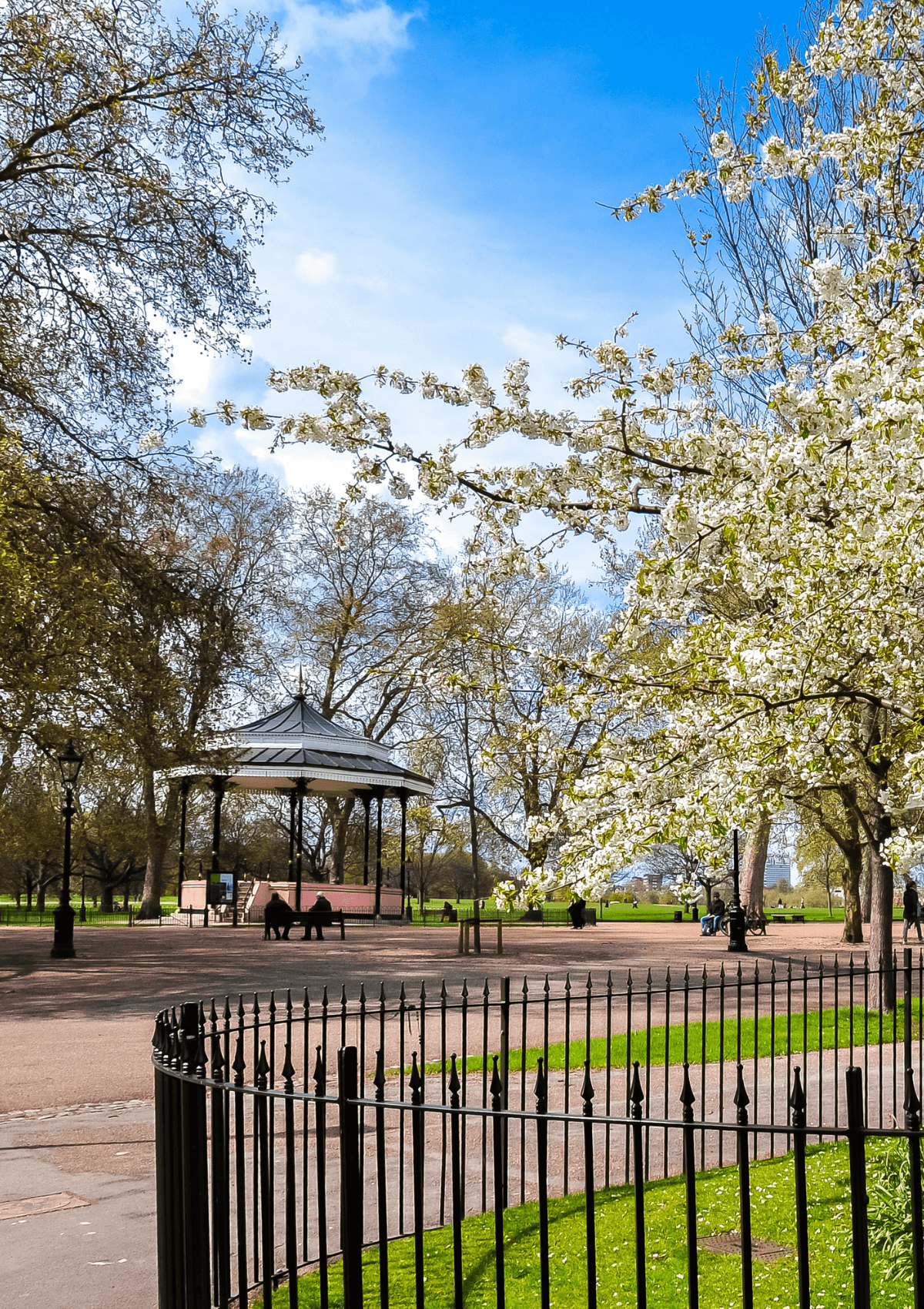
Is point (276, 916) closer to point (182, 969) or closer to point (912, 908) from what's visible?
point (182, 969)

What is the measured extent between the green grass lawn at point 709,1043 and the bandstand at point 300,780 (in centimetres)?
2087

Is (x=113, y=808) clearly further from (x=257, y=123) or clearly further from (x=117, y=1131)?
(x=117, y=1131)

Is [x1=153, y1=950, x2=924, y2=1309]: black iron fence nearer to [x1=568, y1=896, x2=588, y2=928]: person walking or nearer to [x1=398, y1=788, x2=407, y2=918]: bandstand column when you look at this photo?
[x1=398, y1=788, x2=407, y2=918]: bandstand column

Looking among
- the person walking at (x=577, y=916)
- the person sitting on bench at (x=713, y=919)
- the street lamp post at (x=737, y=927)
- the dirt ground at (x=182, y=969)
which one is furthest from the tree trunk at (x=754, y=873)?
the street lamp post at (x=737, y=927)

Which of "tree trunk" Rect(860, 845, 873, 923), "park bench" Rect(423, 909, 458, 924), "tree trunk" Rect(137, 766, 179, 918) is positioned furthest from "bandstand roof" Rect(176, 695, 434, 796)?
"tree trunk" Rect(860, 845, 873, 923)

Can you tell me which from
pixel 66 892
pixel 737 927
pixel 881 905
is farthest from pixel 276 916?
pixel 881 905

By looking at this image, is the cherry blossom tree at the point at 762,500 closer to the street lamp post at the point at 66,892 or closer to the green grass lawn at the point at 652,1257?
the green grass lawn at the point at 652,1257

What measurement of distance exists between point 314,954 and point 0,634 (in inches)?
343

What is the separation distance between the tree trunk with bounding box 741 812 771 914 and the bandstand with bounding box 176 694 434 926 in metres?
11.9

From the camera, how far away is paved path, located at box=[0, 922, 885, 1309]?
207 inches

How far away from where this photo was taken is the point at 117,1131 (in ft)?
25.0

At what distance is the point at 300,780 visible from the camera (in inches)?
1366

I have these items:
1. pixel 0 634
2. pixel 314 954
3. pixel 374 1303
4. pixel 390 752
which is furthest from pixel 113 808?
pixel 374 1303

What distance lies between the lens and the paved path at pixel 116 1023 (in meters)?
5.27
